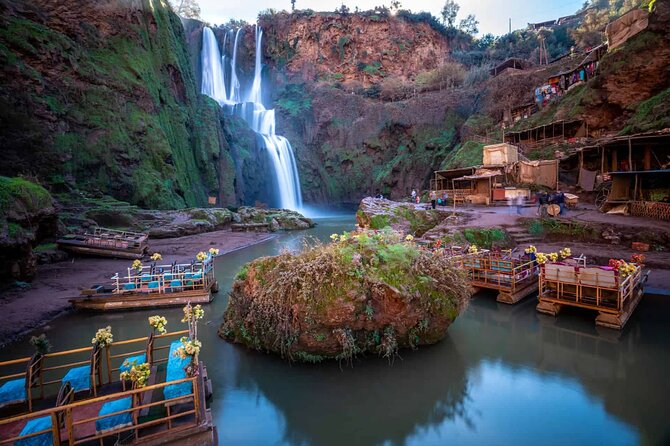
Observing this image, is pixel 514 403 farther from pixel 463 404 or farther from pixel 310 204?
pixel 310 204

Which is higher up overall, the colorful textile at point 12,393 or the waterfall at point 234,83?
the waterfall at point 234,83

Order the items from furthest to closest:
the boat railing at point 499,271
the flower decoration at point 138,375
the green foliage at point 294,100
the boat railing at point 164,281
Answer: the green foliage at point 294,100 → the boat railing at point 164,281 → the boat railing at point 499,271 → the flower decoration at point 138,375

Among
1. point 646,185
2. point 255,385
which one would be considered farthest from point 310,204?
point 255,385

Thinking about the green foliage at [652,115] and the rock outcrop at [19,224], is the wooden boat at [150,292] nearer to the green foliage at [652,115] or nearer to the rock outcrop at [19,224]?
the rock outcrop at [19,224]

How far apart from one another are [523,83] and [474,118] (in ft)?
26.8

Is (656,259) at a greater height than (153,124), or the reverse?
(153,124)

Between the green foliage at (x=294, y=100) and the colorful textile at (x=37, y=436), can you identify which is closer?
the colorful textile at (x=37, y=436)

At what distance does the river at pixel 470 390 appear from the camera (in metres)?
6.16

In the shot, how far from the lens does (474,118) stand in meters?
48.9

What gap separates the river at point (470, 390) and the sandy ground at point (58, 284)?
1650 millimetres

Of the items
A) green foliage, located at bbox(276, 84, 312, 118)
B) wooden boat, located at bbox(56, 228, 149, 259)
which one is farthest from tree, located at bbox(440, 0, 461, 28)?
wooden boat, located at bbox(56, 228, 149, 259)

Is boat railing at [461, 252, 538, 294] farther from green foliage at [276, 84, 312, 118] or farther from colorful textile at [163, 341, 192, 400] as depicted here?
green foliage at [276, 84, 312, 118]

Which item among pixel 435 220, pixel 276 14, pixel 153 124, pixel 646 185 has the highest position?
pixel 276 14

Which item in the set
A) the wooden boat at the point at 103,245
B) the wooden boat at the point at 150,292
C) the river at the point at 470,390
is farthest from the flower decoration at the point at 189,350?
the wooden boat at the point at 103,245
